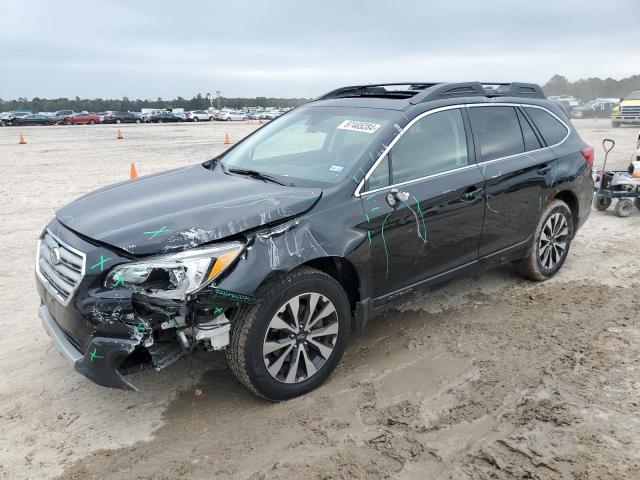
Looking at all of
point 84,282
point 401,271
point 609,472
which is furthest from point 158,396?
point 609,472

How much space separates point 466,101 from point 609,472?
9.53ft

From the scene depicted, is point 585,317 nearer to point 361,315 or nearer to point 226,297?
→ point 361,315

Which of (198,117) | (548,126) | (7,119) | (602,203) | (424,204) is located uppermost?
(7,119)

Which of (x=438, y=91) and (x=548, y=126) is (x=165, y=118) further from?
(x=438, y=91)

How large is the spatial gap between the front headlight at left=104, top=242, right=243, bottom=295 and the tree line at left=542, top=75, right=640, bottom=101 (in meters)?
82.5

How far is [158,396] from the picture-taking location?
356cm

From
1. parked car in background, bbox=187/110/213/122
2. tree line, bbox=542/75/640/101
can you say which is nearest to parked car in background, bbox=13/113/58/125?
parked car in background, bbox=187/110/213/122

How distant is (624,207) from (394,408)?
6385mm

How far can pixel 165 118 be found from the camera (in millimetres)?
58094

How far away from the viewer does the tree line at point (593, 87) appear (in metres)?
76.0

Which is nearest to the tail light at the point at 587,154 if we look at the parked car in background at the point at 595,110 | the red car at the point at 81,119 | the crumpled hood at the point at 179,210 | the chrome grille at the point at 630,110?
the crumpled hood at the point at 179,210

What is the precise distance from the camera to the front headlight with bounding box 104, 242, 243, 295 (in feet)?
9.63

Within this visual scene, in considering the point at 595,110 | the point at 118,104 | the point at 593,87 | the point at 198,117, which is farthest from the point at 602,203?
the point at 118,104

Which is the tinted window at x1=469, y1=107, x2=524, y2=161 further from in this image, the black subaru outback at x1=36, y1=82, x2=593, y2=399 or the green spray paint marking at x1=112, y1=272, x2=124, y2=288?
the green spray paint marking at x1=112, y1=272, x2=124, y2=288
